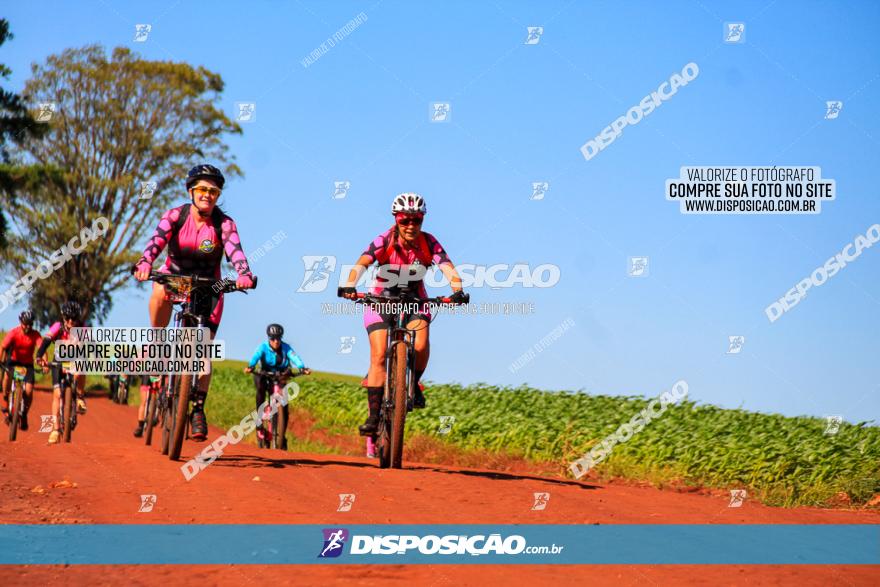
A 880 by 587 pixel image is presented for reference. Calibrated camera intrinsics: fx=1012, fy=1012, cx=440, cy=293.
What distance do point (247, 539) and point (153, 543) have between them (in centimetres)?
61

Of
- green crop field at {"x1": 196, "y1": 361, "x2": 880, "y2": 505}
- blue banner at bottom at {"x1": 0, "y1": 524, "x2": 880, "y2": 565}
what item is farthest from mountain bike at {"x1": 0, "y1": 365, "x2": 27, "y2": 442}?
blue banner at bottom at {"x1": 0, "y1": 524, "x2": 880, "y2": 565}

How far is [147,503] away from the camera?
26.1ft

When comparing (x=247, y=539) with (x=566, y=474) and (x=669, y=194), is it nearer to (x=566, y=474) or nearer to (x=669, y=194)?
(x=566, y=474)

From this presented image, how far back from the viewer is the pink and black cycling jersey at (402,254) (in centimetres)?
1098

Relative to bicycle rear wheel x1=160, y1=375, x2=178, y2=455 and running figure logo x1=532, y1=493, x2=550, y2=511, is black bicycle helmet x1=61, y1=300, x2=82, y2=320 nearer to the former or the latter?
bicycle rear wheel x1=160, y1=375, x2=178, y2=455

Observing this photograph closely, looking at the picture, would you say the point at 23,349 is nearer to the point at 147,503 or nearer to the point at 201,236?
the point at 201,236

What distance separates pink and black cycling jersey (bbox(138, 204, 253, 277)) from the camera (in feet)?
35.5

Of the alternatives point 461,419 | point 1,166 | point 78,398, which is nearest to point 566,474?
point 461,419

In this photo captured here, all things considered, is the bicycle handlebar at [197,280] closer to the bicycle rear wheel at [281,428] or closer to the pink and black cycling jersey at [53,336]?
the pink and black cycling jersey at [53,336]

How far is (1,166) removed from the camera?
3116 cm

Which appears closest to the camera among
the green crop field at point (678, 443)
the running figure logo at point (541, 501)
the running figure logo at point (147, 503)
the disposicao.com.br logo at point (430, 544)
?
the disposicao.com.br logo at point (430, 544)

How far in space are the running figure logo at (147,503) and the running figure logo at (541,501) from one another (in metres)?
3.07

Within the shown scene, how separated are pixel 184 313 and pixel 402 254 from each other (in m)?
2.40

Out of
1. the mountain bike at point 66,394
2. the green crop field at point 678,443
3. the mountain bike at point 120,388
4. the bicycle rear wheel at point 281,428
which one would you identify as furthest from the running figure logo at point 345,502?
the mountain bike at point 120,388
